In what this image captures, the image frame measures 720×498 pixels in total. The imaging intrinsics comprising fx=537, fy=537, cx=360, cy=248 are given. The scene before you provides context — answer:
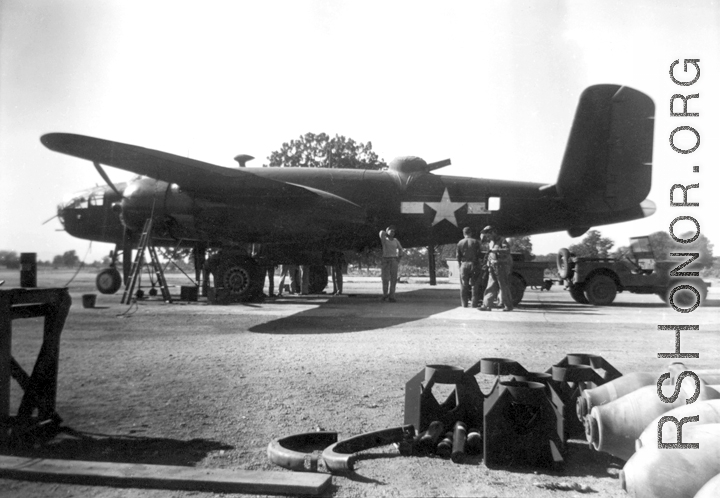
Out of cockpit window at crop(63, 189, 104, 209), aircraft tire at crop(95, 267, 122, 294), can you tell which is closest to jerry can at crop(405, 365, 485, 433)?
aircraft tire at crop(95, 267, 122, 294)

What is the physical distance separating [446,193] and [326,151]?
1090 cm

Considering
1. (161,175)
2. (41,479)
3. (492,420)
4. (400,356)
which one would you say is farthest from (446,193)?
(41,479)

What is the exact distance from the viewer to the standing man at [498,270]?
11.1m

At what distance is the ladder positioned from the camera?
11.5 meters

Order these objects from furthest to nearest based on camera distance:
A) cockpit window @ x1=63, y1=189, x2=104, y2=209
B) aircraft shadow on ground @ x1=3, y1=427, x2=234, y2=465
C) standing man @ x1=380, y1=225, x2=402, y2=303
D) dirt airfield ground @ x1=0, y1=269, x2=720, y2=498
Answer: cockpit window @ x1=63, y1=189, x2=104, y2=209
standing man @ x1=380, y1=225, x2=402, y2=303
aircraft shadow on ground @ x1=3, y1=427, x2=234, y2=465
dirt airfield ground @ x1=0, y1=269, x2=720, y2=498

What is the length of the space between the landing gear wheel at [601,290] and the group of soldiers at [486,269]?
2.48 meters

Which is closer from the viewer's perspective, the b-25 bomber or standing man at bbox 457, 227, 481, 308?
the b-25 bomber

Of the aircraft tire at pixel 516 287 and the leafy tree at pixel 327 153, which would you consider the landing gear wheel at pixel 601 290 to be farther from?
the leafy tree at pixel 327 153

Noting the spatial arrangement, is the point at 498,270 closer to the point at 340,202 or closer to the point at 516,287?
the point at 516,287

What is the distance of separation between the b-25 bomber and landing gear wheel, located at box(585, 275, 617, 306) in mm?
1275

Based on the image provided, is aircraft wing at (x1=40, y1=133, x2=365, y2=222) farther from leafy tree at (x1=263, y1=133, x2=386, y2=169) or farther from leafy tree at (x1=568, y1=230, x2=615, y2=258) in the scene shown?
leafy tree at (x1=263, y1=133, x2=386, y2=169)

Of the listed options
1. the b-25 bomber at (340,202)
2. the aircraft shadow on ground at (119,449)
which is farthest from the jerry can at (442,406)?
the b-25 bomber at (340,202)

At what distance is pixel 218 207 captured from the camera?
39.0 feet

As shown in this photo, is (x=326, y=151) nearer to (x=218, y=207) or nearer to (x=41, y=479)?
(x=218, y=207)
